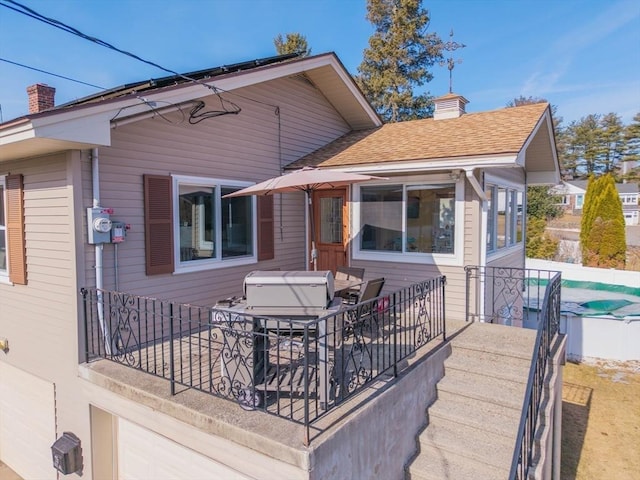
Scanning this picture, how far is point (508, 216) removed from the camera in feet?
28.0

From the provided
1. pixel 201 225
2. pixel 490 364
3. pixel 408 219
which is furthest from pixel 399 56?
pixel 490 364

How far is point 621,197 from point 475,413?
47.4 metres

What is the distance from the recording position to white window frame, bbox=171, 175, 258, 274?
5.70 m

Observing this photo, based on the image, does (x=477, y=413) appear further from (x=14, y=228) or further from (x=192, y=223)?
(x=14, y=228)

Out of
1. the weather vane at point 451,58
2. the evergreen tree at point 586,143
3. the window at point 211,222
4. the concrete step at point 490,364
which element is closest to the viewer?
the concrete step at point 490,364

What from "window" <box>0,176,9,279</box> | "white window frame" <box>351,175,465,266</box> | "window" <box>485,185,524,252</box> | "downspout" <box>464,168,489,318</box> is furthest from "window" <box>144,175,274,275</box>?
"window" <box>485,185,524,252</box>

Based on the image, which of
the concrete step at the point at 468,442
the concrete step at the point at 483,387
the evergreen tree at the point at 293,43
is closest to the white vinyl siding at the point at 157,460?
the concrete step at the point at 468,442

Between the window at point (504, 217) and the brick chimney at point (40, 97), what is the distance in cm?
768

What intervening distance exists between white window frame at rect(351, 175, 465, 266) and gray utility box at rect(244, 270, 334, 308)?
3.42 metres

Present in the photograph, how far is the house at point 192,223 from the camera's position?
13.1 feet

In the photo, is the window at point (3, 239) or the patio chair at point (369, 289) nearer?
the patio chair at point (369, 289)

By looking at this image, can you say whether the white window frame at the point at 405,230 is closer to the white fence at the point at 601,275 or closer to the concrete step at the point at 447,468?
the concrete step at the point at 447,468

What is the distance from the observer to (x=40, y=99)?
676 centimetres

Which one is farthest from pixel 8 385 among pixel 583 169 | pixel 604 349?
pixel 583 169
